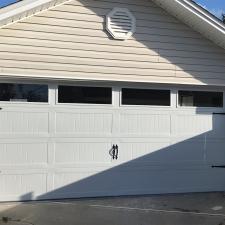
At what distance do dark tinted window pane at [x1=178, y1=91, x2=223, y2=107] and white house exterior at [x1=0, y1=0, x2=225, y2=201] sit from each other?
0.02 meters

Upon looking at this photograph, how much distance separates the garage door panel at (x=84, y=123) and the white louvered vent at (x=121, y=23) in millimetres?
1568

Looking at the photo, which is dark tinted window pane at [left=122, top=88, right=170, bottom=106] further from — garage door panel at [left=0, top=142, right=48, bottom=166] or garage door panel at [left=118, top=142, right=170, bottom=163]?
garage door panel at [left=0, top=142, right=48, bottom=166]

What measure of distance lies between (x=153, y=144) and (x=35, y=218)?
10.1ft

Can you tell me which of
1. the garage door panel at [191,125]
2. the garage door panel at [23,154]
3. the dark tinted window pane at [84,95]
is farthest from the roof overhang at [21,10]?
the garage door panel at [191,125]

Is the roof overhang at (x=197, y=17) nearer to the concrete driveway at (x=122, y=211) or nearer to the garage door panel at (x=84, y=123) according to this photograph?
the garage door panel at (x=84, y=123)

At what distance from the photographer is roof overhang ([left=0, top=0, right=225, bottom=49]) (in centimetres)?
893

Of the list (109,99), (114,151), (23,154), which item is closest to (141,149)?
(114,151)

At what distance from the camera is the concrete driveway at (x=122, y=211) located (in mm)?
8422

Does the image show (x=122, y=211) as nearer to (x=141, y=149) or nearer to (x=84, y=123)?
(x=141, y=149)

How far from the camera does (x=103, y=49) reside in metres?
Answer: 10.0

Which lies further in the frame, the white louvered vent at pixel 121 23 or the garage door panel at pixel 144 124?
the garage door panel at pixel 144 124

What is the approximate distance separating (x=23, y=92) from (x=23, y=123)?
57cm

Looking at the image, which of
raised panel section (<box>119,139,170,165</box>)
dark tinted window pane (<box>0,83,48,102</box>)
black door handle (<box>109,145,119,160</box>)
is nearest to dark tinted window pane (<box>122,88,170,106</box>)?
raised panel section (<box>119,139,170,165</box>)

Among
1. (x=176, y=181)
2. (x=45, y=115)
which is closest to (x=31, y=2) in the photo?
(x=45, y=115)
